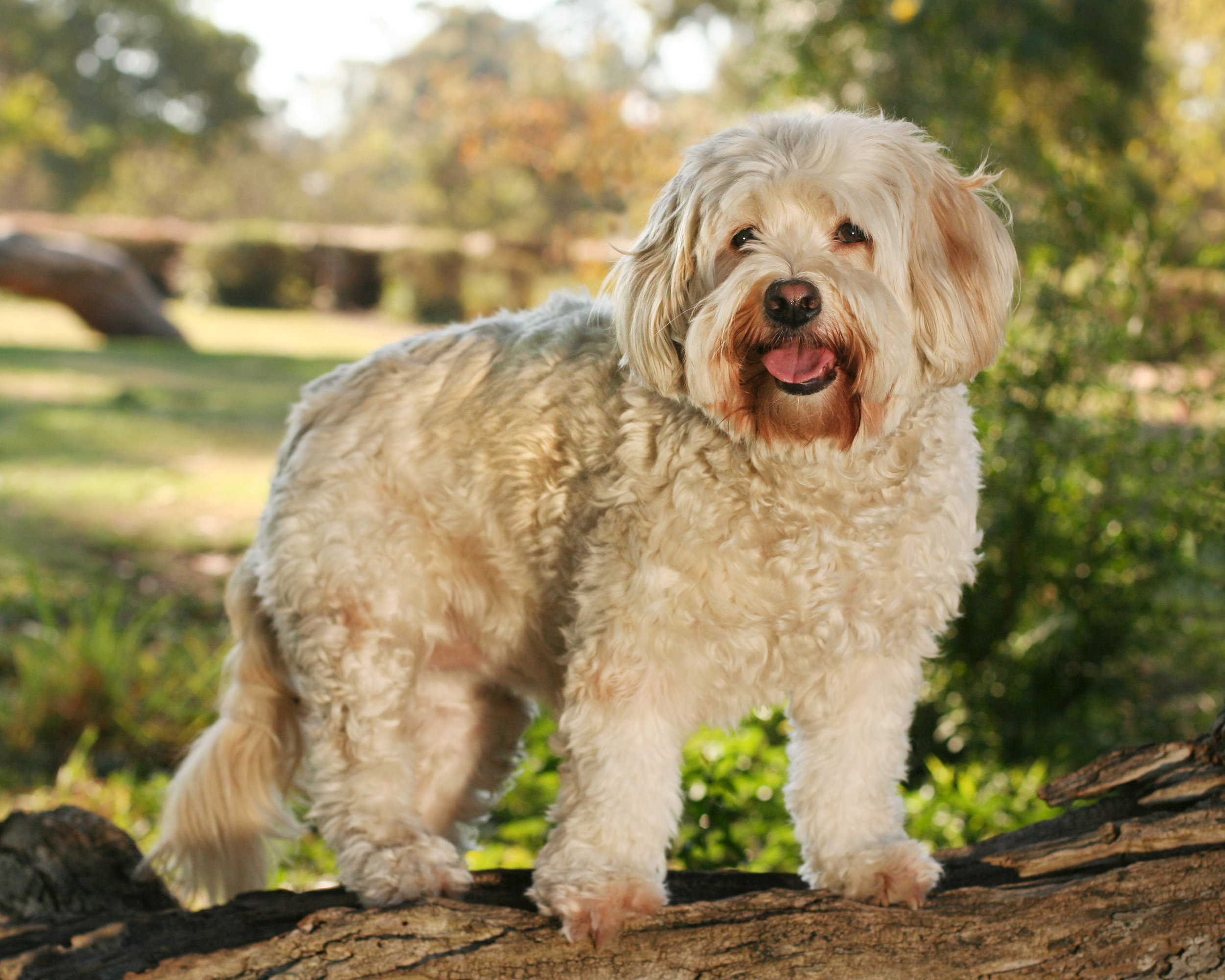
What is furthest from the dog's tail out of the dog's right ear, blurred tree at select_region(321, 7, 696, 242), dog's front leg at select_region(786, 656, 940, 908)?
blurred tree at select_region(321, 7, 696, 242)

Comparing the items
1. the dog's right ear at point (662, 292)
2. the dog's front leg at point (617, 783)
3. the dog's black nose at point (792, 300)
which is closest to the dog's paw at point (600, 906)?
the dog's front leg at point (617, 783)

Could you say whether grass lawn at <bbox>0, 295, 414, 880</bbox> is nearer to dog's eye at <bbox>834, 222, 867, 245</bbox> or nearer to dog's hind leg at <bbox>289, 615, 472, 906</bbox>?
dog's hind leg at <bbox>289, 615, 472, 906</bbox>

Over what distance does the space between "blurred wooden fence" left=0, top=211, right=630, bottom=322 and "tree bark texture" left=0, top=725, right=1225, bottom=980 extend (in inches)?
838

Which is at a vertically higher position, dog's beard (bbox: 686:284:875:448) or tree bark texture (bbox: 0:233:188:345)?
tree bark texture (bbox: 0:233:188:345)

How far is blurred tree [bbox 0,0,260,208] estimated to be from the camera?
1715 inches

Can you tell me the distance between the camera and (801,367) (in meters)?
2.40

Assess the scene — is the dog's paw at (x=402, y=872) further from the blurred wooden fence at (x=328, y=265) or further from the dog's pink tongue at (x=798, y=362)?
the blurred wooden fence at (x=328, y=265)

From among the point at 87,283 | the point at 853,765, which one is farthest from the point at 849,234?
the point at 87,283

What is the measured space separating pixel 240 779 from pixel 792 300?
6.71ft

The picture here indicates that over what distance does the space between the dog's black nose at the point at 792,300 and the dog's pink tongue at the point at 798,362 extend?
2.7 inches

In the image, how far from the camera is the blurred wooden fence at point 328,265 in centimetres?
2495

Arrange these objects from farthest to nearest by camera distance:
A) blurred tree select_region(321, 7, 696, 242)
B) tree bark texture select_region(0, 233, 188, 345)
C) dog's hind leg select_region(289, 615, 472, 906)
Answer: tree bark texture select_region(0, 233, 188, 345), blurred tree select_region(321, 7, 696, 242), dog's hind leg select_region(289, 615, 472, 906)

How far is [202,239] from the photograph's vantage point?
27672 mm

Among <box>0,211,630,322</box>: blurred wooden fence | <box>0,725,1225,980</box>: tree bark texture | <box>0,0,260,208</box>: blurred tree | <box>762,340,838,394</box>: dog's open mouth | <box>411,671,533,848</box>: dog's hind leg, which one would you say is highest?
<box>0,0,260,208</box>: blurred tree
